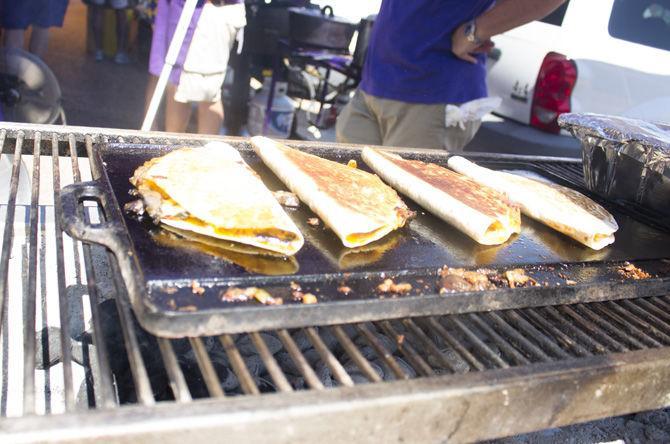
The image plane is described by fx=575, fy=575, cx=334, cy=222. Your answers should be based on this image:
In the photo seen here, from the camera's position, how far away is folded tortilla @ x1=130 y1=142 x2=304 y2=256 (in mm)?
1861

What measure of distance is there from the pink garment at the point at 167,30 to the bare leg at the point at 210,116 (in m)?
0.49

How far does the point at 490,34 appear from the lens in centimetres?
360

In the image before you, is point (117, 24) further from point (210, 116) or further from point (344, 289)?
point (344, 289)

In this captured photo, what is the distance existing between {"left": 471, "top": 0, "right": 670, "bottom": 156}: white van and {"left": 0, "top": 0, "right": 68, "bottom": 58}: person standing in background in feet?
16.1

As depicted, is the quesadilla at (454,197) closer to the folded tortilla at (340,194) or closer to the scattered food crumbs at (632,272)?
the folded tortilla at (340,194)

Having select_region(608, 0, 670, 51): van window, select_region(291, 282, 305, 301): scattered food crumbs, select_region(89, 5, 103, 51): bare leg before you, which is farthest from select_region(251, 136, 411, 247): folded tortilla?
select_region(89, 5, 103, 51): bare leg

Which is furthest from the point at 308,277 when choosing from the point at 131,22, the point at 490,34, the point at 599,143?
→ the point at 131,22

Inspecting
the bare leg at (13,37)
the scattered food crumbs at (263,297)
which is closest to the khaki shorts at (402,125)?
the scattered food crumbs at (263,297)

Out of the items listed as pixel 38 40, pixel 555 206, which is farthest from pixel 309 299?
pixel 38 40

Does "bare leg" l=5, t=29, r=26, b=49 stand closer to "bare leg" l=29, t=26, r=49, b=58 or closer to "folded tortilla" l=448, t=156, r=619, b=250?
"bare leg" l=29, t=26, r=49, b=58

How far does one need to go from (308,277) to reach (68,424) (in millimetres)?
Result: 824

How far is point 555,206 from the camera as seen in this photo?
8.64 feet

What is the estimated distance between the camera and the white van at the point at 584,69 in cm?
481

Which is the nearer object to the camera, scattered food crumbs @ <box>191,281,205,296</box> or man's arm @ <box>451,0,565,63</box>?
scattered food crumbs @ <box>191,281,205,296</box>
